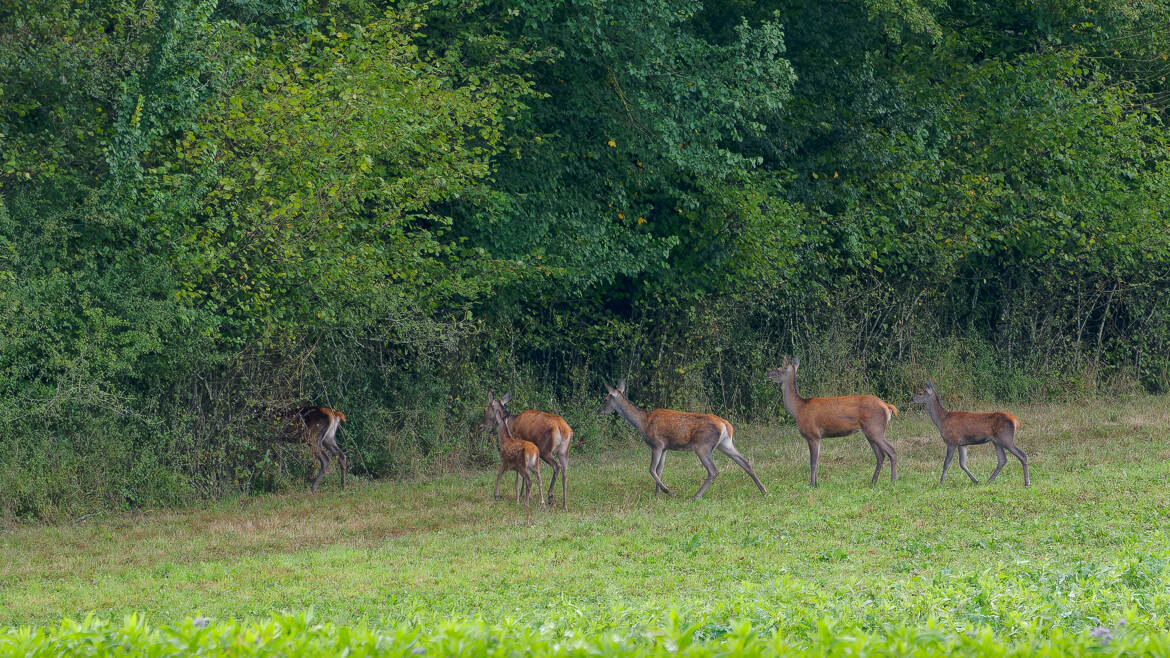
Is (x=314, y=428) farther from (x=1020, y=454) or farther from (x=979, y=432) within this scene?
(x=1020, y=454)

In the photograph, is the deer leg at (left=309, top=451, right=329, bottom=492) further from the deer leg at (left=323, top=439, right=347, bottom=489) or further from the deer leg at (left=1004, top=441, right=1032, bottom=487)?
the deer leg at (left=1004, top=441, right=1032, bottom=487)

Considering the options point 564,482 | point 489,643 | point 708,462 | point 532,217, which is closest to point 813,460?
point 708,462

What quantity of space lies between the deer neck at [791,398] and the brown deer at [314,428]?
17.5ft

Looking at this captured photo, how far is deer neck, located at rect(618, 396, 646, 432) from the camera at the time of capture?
14.7 metres

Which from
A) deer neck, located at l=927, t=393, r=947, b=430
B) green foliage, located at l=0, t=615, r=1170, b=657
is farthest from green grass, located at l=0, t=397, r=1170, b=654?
deer neck, located at l=927, t=393, r=947, b=430

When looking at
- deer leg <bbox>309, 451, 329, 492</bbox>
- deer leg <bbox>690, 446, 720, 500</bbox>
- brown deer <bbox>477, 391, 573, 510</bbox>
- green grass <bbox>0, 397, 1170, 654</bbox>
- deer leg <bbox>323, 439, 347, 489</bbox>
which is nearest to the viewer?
green grass <bbox>0, 397, 1170, 654</bbox>

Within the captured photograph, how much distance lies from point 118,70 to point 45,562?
520cm

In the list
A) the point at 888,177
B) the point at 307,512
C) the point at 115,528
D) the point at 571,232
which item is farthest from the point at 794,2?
the point at 115,528

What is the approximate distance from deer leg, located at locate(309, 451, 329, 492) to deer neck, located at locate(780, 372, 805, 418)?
18.0 feet

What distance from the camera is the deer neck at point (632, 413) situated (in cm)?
1468

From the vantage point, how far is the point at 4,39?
13094 mm

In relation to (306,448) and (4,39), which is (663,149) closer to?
(306,448)

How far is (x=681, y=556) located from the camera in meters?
10.4

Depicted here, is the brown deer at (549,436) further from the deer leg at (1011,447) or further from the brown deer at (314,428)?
the deer leg at (1011,447)
